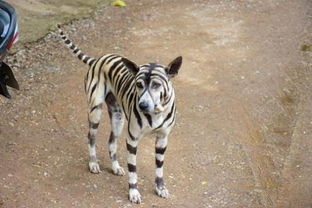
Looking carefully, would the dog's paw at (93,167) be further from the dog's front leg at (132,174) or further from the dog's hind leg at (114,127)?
the dog's front leg at (132,174)

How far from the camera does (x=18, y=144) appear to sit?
7578 millimetres

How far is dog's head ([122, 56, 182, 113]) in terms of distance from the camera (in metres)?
5.87

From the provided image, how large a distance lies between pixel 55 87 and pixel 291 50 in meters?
4.08

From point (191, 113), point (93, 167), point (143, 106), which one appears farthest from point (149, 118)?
point (191, 113)

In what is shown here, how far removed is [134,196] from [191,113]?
7.07ft

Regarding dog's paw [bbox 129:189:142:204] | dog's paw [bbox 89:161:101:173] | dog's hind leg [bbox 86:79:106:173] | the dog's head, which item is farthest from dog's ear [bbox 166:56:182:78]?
dog's paw [bbox 89:161:101:173]

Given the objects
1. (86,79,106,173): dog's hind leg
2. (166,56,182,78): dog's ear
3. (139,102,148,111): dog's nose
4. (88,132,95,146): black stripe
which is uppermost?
(166,56,182,78): dog's ear

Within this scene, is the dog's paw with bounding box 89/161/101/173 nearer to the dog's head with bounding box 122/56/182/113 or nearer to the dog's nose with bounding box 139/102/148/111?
the dog's head with bounding box 122/56/182/113

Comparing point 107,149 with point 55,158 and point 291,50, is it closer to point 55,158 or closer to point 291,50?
point 55,158

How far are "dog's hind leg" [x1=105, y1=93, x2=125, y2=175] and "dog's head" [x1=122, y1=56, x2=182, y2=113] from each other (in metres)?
1.01

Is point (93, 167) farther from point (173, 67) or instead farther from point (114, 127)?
point (173, 67)

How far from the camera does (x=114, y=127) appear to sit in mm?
7051

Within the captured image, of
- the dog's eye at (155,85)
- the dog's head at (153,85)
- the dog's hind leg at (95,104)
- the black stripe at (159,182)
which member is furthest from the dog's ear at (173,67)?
Result: the black stripe at (159,182)

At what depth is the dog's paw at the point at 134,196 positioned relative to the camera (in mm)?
6633
